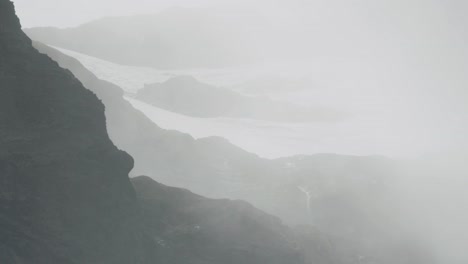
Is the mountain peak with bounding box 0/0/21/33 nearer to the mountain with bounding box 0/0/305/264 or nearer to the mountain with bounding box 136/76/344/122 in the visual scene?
the mountain with bounding box 0/0/305/264

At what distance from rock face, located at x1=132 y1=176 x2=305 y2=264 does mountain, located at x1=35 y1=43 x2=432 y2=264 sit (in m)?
25.4

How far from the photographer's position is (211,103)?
131 meters

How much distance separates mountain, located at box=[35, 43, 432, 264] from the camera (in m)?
61.1

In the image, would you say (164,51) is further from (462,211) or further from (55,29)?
(462,211)

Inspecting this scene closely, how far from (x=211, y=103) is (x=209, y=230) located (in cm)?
10041

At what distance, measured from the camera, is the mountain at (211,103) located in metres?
124

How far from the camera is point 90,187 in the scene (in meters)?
24.1

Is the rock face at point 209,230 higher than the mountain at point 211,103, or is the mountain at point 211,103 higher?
the mountain at point 211,103

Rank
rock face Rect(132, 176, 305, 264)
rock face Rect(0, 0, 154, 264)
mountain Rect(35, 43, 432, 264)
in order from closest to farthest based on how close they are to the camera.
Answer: rock face Rect(0, 0, 154, 264), rock face Rect(132, 176, 305, 264), mountain Rect(35, 43, 432, 264)

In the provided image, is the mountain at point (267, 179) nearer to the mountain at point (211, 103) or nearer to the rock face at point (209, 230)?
the rock face at point (209, 230)

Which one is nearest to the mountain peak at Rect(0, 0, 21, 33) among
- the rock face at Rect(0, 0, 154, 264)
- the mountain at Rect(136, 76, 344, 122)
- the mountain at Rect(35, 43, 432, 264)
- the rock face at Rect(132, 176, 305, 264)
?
the rock face at Rect(0, 0, 154, 264)

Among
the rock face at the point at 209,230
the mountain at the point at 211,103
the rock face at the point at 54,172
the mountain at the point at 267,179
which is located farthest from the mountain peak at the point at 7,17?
the mountain at the point at 211,103

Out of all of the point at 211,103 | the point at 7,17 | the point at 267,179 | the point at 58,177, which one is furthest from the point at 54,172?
the point at 211,103

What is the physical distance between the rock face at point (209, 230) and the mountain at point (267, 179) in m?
25.4
